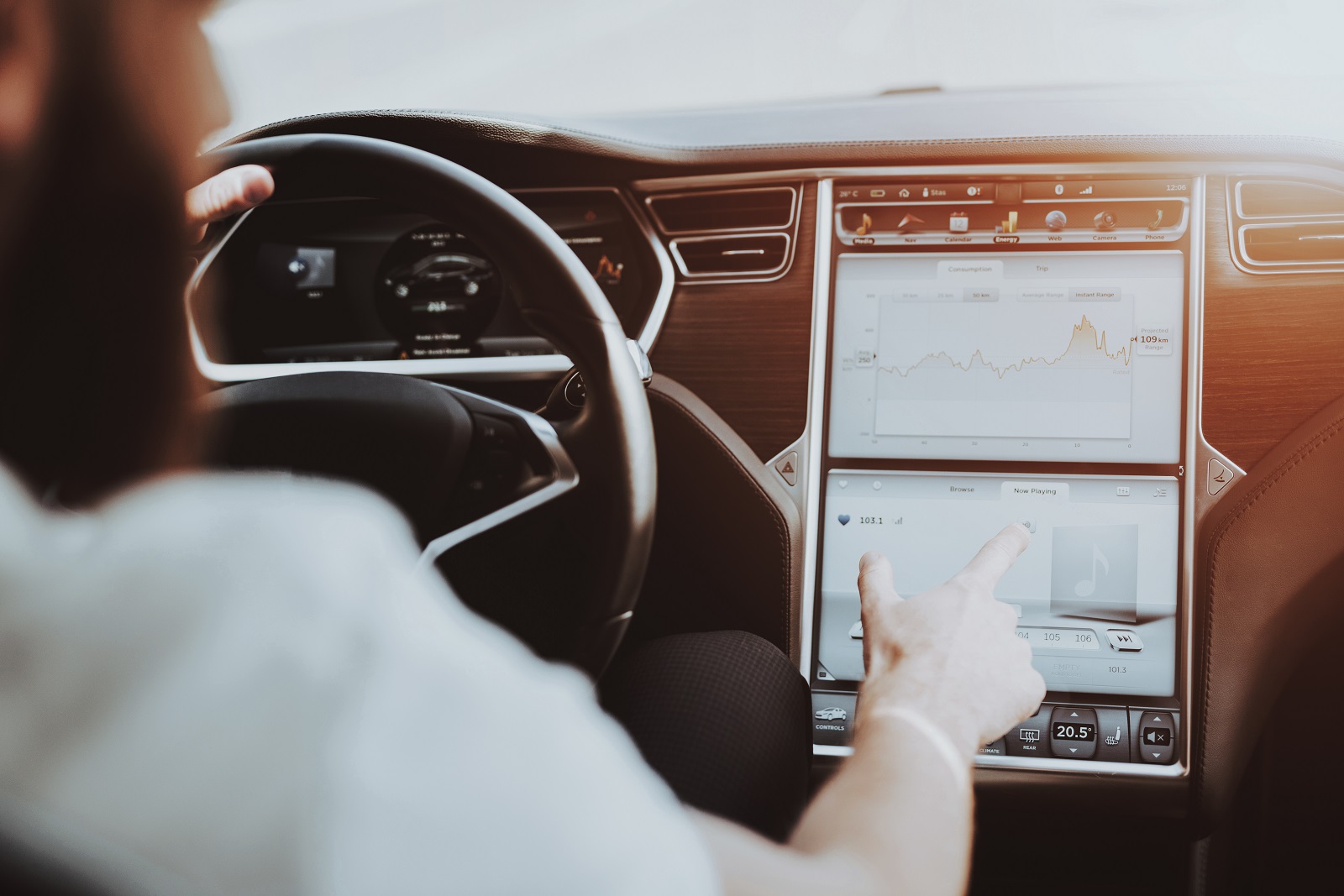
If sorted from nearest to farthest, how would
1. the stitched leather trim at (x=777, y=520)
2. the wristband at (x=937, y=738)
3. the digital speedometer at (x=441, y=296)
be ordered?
the wristband at (x=937, y=738) < the stitched leather trim at (x=777, y=520) < the digital speedometer at (x=441, y=296)

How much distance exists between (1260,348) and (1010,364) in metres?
0.30

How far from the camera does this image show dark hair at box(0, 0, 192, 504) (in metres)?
0.43

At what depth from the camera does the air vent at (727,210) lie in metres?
1.36

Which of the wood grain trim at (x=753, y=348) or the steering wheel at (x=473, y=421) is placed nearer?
the steering wheel at (x=473, y=421)

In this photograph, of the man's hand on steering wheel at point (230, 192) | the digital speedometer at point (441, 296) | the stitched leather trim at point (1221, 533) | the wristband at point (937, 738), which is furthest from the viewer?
the digital speedometer at point (441, 296)

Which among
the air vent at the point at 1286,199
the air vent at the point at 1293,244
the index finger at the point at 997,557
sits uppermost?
the air vent at the point at 1286,199

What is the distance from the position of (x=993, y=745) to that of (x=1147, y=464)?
41 cm

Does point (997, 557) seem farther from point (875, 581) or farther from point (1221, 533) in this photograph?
point (1221, 533)

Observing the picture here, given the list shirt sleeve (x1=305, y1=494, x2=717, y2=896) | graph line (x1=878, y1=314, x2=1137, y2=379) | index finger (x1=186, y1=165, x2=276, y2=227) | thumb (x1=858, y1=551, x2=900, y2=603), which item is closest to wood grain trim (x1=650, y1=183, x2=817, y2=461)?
graph line (x1=878, y1=314, x2=1137, y2=379)

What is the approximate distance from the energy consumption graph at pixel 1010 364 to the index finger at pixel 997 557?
0.25m

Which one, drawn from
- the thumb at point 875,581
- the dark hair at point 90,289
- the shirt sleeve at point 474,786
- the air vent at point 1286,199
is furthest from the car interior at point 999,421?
the shirt sleeve at point 474,786

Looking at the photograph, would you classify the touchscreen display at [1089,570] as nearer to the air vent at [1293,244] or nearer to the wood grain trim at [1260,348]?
the wood grain trim at [1260,348]

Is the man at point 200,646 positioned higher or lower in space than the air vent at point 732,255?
lower

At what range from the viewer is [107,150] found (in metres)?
0.45
